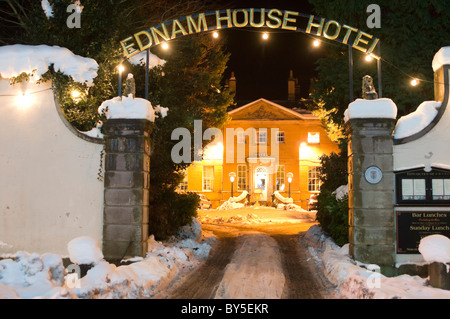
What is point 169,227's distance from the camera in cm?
1307

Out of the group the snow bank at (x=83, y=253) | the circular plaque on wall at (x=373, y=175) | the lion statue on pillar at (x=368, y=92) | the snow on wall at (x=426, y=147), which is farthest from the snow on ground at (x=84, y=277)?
the lion statue on pillar at (x=368, y=92)

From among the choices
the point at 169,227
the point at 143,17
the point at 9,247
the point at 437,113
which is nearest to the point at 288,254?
the point at 169,227

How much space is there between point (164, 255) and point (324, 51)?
12.4 meters

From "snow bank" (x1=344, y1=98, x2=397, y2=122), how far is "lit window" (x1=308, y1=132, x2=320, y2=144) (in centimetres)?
2777

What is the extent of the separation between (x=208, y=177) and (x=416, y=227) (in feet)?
93.5

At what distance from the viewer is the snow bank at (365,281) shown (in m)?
7.63

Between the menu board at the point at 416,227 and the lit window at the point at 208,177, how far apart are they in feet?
92.6

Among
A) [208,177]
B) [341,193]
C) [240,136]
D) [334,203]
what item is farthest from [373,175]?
[208,177]

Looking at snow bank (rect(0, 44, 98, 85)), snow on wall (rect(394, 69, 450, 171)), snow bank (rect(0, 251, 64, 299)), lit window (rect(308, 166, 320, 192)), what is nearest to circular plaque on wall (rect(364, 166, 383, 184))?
snow on wall (rect(394, 69, 450, 171))

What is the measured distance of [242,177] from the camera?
3766 cm

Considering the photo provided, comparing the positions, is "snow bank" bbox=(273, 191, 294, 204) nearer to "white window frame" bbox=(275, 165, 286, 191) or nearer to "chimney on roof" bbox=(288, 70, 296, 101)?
"white window frame" bbox=(275, 165, 286, 191)

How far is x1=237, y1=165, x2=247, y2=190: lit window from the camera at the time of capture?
37.4m

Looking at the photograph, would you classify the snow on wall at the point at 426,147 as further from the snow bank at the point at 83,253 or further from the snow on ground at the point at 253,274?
the snow bank at the point at 83,253

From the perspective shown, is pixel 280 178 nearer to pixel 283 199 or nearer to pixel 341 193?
pixel 283 199
